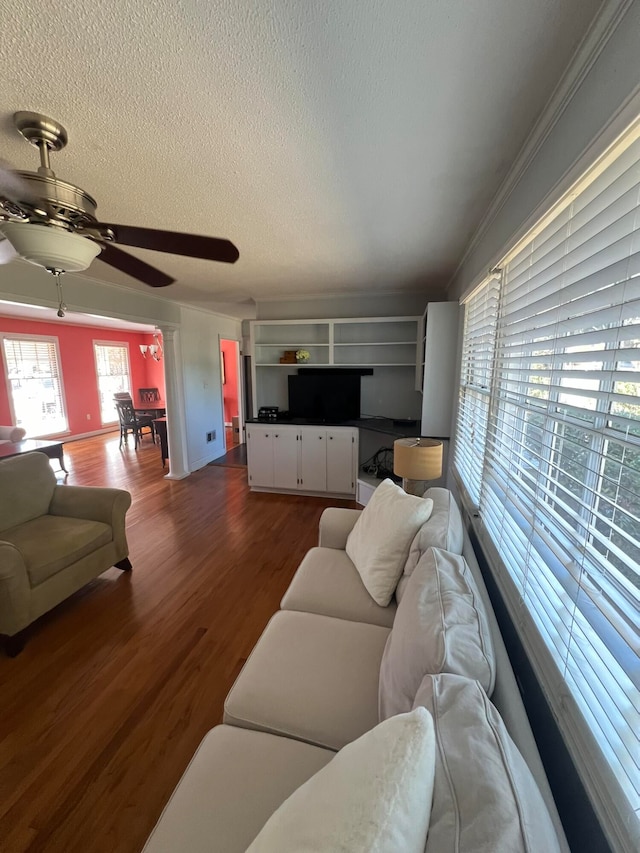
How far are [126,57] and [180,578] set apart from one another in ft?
9.06

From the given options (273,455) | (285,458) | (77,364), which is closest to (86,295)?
(273,455)

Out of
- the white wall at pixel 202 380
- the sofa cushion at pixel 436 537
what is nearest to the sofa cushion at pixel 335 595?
the sofa cushion at pixel 436 537

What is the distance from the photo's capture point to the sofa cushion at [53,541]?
2.05 m

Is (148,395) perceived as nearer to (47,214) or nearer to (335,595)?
(47,214)

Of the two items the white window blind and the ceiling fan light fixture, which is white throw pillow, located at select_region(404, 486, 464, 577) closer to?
the white window blind

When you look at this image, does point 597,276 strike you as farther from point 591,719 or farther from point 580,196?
point 591,719

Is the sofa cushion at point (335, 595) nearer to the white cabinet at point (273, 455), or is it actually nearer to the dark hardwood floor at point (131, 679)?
the dark hardwood floor at point (131, 679)

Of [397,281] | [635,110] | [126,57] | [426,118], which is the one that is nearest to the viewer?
[635,110]

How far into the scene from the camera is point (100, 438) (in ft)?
24.2

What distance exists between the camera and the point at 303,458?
4.21 meters

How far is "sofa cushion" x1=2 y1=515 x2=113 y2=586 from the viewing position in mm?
2053

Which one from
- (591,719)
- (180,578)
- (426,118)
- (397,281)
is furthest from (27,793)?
(397,281)

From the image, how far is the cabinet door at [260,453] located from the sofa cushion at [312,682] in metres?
2.86

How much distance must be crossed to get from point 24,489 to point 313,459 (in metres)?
2.64
